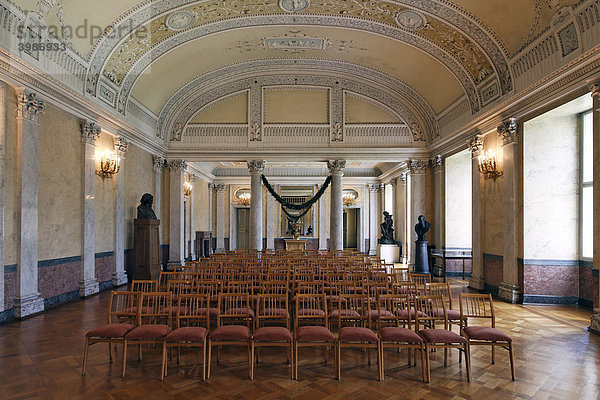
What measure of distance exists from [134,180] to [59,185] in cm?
361

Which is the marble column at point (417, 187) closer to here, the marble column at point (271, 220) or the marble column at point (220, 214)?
the marble column at point (271, 220)

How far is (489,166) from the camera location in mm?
8797

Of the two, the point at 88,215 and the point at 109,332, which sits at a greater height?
the point at 88,215

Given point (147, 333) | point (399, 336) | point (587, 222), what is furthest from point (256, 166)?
point (399, 336)

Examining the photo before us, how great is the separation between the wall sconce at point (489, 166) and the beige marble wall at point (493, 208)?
111 millimetres

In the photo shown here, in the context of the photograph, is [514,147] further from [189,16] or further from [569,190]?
[189,16]

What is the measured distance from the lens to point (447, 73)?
10.7 meters

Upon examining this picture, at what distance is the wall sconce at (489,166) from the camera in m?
8.70

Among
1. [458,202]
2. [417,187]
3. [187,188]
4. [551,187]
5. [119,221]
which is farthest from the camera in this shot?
[187,188]

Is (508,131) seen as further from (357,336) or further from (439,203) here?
(357,336)

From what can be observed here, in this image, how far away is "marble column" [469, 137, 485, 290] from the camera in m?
9.38

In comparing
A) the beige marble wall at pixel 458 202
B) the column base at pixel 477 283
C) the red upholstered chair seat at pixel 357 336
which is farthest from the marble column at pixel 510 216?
the red upholstered chair seat at pixel 357 336

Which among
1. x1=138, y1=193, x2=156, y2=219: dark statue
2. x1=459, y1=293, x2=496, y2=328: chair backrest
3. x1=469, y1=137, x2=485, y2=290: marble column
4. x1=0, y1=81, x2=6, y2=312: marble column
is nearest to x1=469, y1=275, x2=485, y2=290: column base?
x1=469, y1=137, x2=485, y2=290: marble column

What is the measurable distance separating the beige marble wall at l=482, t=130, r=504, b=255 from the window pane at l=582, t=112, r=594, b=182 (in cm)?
154
